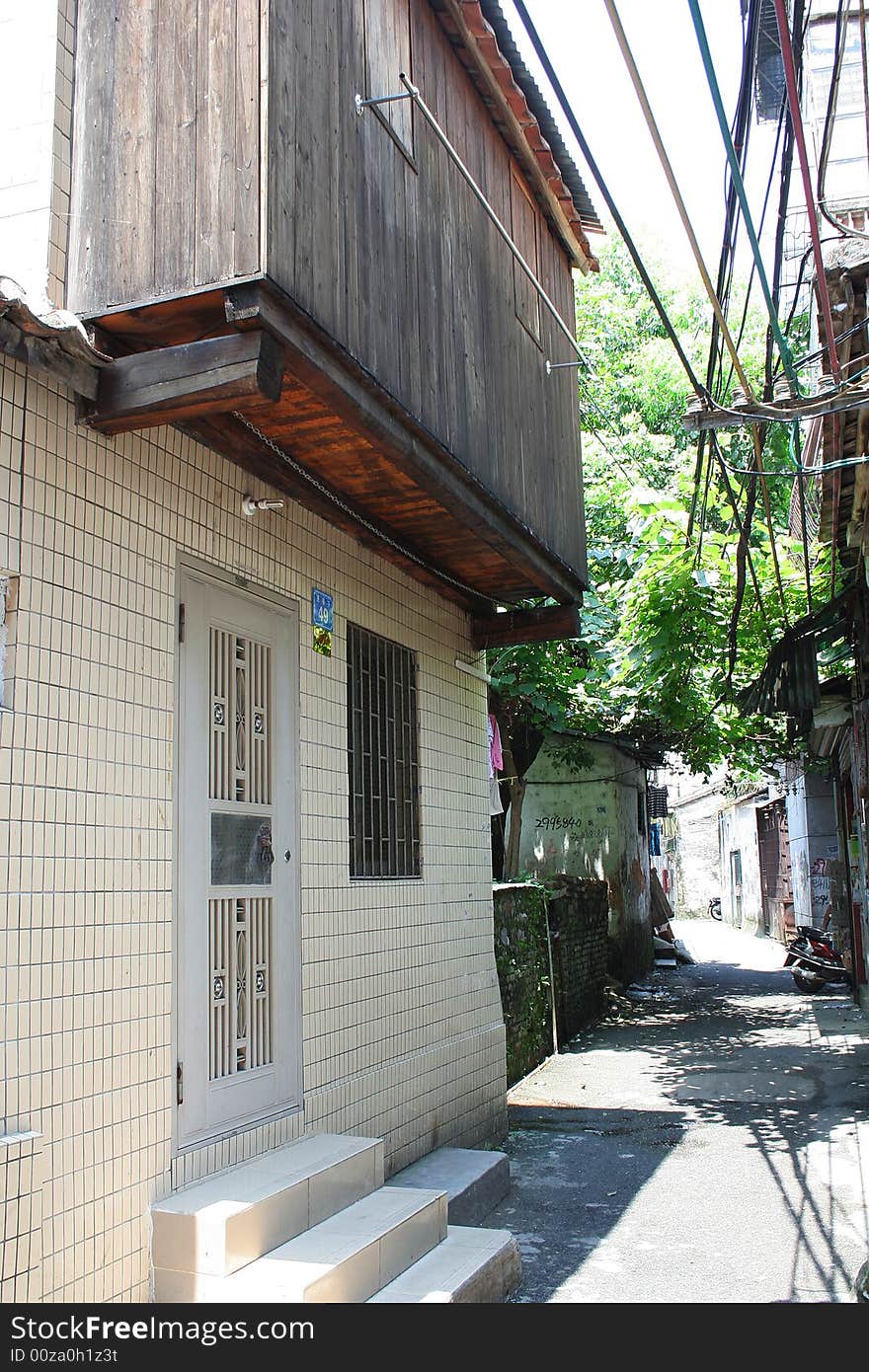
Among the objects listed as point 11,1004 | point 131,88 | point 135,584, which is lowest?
point 11,1004

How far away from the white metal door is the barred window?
80 centimetres

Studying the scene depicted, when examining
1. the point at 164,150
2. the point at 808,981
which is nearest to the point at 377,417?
the point at 164,150

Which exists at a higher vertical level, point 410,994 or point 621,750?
point 621,750

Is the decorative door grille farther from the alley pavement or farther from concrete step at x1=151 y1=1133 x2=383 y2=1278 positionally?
the alley pavement

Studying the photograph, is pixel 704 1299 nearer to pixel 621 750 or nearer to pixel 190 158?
pixel 190 158

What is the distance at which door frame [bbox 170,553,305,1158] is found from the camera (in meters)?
4.21

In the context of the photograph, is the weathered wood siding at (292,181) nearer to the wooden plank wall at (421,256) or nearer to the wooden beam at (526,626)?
the wooden plank wall at (421,256)

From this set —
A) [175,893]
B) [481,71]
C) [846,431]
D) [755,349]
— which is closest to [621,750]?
[755,349]

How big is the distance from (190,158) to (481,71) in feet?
10.5

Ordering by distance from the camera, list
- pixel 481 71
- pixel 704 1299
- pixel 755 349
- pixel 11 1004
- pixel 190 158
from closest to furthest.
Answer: pixel 11 1004 → pixel 190 158 → pixel 704 1299 → pixel 481 71 → pixel 755 349

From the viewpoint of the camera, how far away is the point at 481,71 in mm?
6281

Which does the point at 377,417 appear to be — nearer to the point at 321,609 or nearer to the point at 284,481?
the point at 284,481

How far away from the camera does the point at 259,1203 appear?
4012 mm

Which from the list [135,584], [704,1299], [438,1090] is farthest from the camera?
[438,1090]
